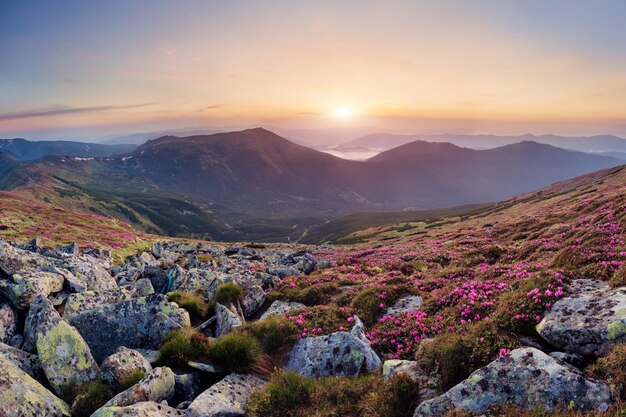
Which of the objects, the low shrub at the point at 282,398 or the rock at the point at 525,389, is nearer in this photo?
the rock at the point at 525,389

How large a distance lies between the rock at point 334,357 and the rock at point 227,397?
1532 millimetres

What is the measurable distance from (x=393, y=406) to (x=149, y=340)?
878 centimetres

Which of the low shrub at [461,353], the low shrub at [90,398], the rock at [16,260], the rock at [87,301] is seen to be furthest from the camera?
the rock at [16,260]

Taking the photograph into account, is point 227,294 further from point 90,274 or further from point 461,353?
point 461,353

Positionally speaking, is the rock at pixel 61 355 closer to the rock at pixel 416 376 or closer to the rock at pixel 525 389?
the rock at pixel 416 376

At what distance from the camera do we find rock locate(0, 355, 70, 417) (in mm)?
7176

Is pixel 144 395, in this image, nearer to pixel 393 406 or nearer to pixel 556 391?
pixel 393 406

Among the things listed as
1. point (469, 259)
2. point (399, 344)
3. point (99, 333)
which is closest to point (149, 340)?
point (99, 333)

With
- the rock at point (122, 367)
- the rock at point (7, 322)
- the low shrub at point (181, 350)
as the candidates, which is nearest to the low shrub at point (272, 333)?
the low shrub at point (181, 350)

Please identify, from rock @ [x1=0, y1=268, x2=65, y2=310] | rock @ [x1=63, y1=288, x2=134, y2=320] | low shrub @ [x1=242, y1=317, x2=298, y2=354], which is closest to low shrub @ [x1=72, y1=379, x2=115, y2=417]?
low shrub @ [x1=242, y1=317, x2=298, y2=354]

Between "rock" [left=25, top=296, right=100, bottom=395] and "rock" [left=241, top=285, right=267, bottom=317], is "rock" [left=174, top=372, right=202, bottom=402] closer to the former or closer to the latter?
"rock" [left=25, top=296, right=100, bottom=395]

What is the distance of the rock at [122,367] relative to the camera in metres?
8.57

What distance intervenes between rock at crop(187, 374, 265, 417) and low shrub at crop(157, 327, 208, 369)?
159cm

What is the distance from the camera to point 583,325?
768cm
